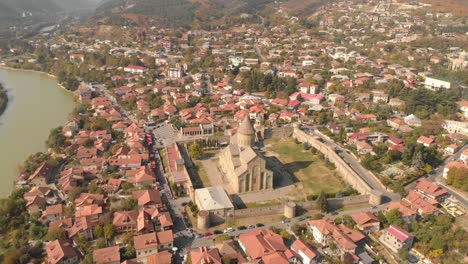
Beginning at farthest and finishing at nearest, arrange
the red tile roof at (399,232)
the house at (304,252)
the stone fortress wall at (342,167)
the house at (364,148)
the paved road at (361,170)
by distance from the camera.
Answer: the house at (364,148) → the paved road at (361,170) → the stone fortress wall at (342,167) → the red tile roof at (399,232) → the house at (304,252)

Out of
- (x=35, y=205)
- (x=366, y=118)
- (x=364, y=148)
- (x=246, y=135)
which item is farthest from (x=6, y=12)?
(x=364, y=148)

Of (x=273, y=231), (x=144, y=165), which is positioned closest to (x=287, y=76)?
(x=144, y=165)

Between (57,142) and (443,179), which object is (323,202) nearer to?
(443,179)

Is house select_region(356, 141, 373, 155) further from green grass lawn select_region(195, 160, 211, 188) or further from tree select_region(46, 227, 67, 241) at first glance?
tree select_region(46, 227, 67, 241)

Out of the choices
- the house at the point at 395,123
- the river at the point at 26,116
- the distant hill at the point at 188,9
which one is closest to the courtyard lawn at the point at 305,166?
the house at the point at 395,123

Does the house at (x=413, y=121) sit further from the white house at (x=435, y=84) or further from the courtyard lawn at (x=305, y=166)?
the courtyard lawn at (x=305, y=166)

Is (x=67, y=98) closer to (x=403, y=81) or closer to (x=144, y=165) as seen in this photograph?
(x=144, y=165)
